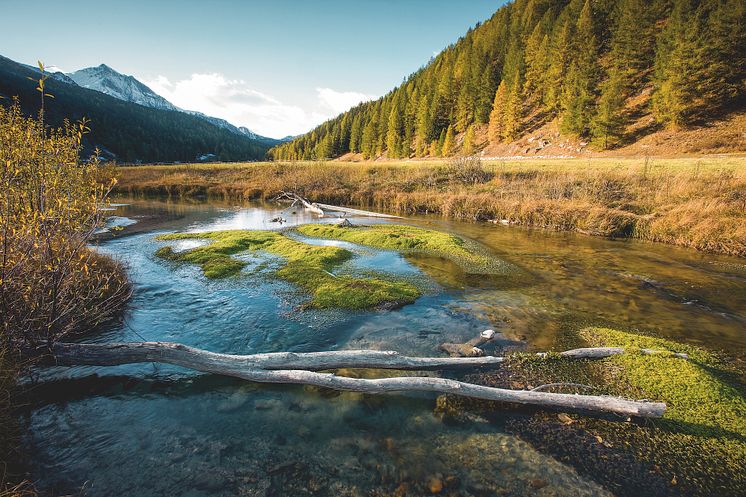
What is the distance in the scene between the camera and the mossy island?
10.4 m

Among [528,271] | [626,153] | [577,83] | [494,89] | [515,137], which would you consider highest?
[494,89]

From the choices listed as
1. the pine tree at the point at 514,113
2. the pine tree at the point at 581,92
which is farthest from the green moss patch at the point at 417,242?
the pine tree at the point at 514,113

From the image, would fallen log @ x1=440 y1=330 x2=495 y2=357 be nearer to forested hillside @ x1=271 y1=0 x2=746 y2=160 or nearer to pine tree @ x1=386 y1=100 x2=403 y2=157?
forested hillside @ x1=271 y1=0 x2=746 y2=160

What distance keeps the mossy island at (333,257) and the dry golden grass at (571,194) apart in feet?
30.1

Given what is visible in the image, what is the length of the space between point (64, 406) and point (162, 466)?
254 centimetres

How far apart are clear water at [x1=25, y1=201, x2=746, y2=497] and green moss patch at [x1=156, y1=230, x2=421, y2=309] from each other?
2.11 feet

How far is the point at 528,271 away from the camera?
44.1ft

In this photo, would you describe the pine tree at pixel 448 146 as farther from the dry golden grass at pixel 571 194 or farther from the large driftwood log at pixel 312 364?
the large driftwood log at pixel 312 364

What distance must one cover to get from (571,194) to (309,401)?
2659cm

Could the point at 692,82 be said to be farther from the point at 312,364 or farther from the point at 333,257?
the point at 312,364

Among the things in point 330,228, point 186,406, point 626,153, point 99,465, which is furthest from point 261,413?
point 626,153

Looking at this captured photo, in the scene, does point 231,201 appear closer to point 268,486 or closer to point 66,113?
point 268,486

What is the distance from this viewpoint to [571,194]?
82.9ft

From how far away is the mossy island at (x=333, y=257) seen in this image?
10391 mm
